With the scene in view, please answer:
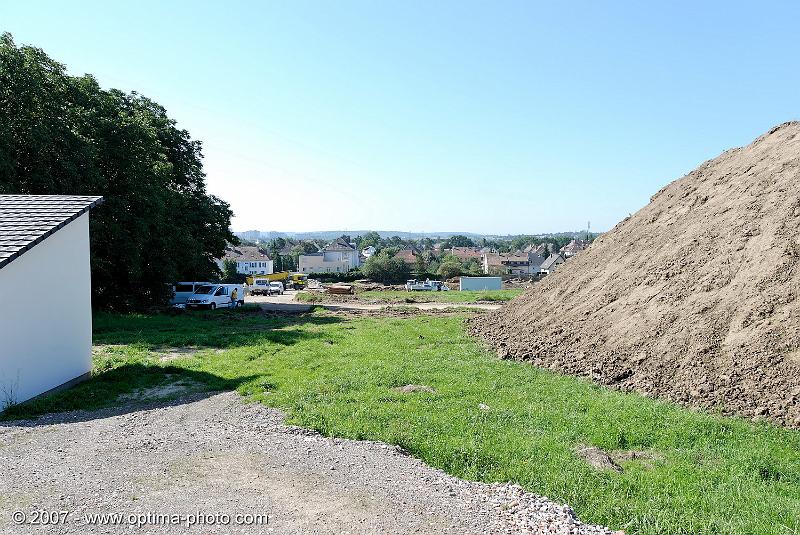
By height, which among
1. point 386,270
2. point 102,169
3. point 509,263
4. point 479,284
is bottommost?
point 479,284

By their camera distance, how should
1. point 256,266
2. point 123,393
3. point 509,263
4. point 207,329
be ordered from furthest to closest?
point 509,263 < point 256,266 < point 207,329 < point 123,393

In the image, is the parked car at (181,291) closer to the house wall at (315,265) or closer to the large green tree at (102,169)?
the large green tree at (102,169)

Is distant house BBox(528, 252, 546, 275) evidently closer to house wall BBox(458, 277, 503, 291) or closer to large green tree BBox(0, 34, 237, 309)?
house wall BBox(458, 277, 503, 291)

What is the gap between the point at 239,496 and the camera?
17.4ft

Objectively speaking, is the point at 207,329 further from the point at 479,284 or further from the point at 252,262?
the point at 252,262

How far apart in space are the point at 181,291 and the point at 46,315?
783 inches

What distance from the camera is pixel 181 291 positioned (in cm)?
2919

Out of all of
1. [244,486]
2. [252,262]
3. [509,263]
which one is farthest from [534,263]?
[244,486]

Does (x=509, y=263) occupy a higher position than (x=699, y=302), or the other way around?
(x=509, y=263)

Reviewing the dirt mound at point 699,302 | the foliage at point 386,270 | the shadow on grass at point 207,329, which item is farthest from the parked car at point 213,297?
the foliage at point 386,270

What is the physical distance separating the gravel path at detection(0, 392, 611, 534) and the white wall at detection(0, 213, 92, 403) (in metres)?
2.19

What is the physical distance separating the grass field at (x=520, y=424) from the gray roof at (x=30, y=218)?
2.62 m

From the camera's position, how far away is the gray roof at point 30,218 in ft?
30.1

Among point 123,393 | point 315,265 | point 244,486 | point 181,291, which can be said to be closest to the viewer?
point 244,486
